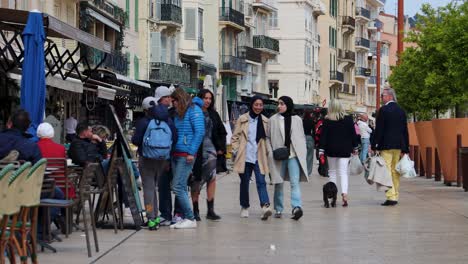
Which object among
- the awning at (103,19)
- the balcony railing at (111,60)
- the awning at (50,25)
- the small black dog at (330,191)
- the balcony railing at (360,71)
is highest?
the balcony railing at (360,71)

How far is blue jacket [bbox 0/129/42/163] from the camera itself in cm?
1338

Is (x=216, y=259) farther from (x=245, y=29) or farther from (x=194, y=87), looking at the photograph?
(x=245, y=29)

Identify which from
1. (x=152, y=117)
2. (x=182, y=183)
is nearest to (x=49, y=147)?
(x=152, y=117)

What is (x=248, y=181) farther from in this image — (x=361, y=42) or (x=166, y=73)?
(x=361, y=42)

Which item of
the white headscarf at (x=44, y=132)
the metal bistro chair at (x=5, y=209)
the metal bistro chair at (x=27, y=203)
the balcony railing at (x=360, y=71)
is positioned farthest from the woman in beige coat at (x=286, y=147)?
the balcony railing at (x=360, y=71)

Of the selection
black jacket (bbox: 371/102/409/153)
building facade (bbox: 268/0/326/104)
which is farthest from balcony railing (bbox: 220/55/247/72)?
black jacket (bbox: 371/102/409/153)

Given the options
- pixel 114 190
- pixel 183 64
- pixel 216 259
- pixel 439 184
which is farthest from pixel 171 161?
pixel 183 64

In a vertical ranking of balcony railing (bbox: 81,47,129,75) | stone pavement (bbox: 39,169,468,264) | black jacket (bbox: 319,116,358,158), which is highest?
balcony railing (bbox: 81,47,129,75)

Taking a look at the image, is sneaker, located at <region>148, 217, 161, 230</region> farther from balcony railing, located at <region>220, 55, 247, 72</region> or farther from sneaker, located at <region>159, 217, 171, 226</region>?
balcony railing, located at <region>220, 55, 247, 72</region>

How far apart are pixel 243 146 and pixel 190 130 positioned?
1.94 meters

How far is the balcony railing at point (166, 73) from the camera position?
60000 millimetres

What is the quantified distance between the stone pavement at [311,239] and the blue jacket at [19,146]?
108 cm

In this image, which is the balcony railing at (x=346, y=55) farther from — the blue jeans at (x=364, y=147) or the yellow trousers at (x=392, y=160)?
the yellow trousers at (x=392, y=160)

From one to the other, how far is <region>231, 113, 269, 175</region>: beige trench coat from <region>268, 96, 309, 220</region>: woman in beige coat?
0.36 feet
